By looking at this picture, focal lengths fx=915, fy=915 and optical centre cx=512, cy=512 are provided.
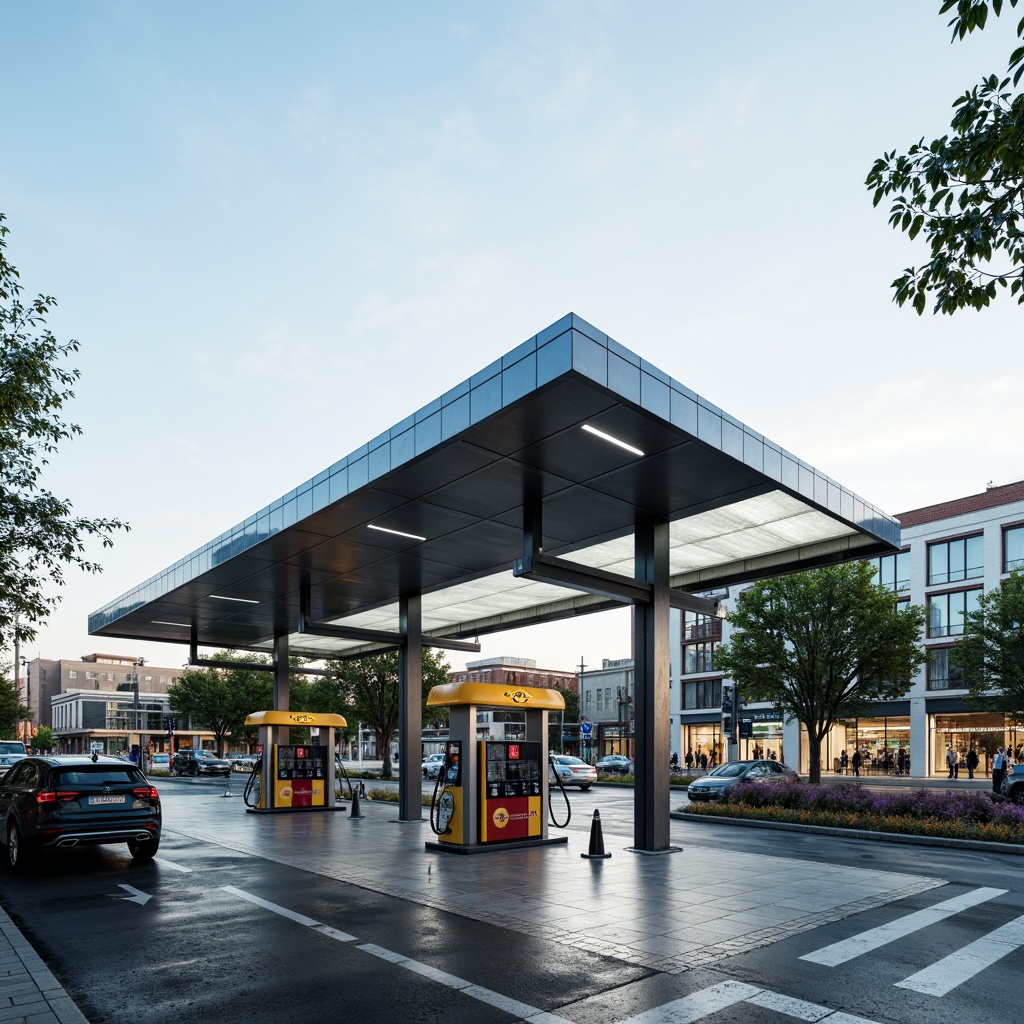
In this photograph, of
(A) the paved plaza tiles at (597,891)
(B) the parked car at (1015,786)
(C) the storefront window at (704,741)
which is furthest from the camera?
(C) the storefront window at (704,741)

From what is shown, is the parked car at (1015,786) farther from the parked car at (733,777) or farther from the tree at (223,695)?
the tree at (223,695)

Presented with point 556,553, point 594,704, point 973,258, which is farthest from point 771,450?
point 594,704

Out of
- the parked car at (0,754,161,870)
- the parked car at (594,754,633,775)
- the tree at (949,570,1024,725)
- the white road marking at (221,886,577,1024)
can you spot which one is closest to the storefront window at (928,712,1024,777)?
the tree at (949,570,1024,725)

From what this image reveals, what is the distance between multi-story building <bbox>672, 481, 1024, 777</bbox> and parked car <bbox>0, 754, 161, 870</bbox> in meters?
36.0

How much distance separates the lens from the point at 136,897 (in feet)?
35.8

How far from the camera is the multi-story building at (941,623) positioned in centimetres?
4756

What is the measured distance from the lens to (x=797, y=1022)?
6230 mm

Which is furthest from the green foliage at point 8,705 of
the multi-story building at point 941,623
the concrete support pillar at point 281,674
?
the multi-story building at point 941,623

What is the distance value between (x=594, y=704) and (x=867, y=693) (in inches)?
2741

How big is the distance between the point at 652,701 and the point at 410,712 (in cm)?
817

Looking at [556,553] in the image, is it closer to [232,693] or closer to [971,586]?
[971,586]

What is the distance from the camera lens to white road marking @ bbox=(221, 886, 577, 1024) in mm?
6371

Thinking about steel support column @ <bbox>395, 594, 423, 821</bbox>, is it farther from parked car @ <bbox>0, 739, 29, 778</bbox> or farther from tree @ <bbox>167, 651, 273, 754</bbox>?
tree @ <bbox>167, 651, 273, 754</bbox>

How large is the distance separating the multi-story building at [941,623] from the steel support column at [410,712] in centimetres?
2690
